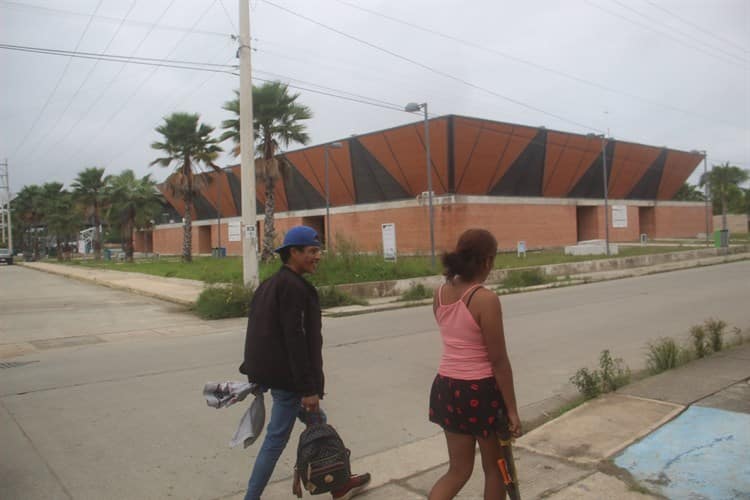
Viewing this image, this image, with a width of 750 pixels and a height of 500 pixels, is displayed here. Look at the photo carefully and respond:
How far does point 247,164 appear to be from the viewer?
15320 mm

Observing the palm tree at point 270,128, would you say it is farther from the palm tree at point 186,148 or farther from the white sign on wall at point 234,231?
the white sign on wall at point 234,231

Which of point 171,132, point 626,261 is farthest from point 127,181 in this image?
point 626,261

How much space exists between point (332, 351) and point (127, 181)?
146 feet

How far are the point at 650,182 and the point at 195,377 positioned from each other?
50.4 metres

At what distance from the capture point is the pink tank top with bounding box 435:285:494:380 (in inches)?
119

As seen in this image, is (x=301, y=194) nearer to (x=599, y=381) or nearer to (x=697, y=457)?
(x=599, y=381)

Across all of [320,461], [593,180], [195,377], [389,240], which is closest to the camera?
[320,461]

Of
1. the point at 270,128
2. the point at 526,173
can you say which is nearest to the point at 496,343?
the point at 270,128

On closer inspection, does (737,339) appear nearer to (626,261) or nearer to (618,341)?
(618,341)

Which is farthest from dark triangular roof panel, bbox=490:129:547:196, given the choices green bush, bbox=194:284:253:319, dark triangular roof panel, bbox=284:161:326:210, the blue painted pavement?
the blue painted pavement

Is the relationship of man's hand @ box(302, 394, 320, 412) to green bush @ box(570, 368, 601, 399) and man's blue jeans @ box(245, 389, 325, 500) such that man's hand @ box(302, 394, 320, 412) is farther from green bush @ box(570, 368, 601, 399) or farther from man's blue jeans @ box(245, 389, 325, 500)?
green bush @ box(570, 368, 601, 399)

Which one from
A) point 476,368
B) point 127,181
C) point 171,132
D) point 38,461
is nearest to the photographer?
point 476,368

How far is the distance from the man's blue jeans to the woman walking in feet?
3.17

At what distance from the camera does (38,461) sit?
16.1 feet
